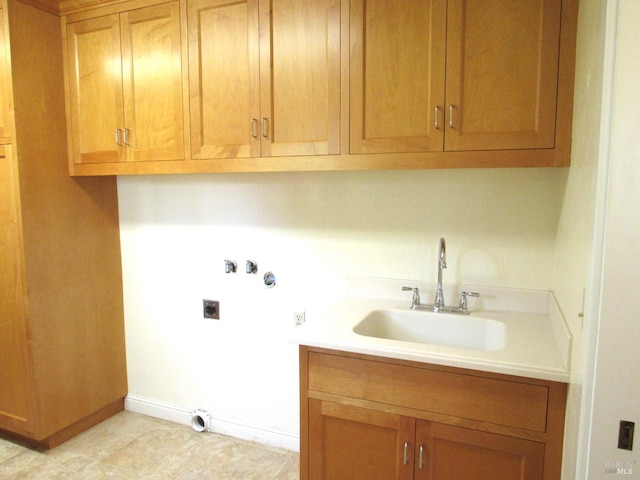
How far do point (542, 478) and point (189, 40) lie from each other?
2.14 metres

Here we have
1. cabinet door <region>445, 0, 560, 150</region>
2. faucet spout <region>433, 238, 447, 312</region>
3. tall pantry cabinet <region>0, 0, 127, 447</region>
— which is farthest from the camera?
tall pantry cabinet <region>0, 0, 127, 447</region>

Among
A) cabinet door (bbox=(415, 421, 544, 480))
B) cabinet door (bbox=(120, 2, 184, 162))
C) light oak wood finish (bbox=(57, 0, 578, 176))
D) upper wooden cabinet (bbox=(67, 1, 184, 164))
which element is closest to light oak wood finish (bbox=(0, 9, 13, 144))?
upper wooden cabinet (bbox=(67, 1, 184, 164))

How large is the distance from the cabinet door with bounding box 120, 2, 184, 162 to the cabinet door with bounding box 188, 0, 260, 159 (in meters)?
0.09

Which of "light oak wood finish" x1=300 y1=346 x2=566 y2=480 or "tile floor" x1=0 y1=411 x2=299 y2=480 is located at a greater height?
"light oak wood finish" x1=300 y1=346 x2=566 y2=480

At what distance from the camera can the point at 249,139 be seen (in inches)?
72.1

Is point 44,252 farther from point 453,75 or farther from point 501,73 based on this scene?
point 501,73

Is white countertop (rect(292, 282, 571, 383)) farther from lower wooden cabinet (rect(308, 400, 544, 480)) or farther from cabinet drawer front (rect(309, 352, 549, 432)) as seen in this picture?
lower wooden cabinet (rect(308, 400, 544, 480))

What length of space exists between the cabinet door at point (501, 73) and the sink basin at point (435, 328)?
0.71m

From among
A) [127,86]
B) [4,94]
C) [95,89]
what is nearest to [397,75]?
[127,86]

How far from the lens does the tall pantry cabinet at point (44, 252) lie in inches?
81.1

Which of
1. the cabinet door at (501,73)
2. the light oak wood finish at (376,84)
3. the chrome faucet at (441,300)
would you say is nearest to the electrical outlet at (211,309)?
the light oak wood finish at (376,84)

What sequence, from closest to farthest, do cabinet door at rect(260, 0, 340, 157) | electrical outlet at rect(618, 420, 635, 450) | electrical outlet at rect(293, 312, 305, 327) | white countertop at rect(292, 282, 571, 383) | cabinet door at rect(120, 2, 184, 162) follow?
electrical outlet at rect(618, 420, 635, 450) < white countertop at rect(292, 282, 571, 383) < cabinet door at rect(260, 0, 340, 157) < cabinet door at rect(120, 2, 184, 162) < electrical outlet at rect(293, 312, 305, 327)

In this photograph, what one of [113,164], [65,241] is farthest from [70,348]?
[113,164]

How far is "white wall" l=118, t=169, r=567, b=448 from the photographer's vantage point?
1.83 meters
